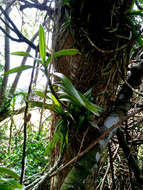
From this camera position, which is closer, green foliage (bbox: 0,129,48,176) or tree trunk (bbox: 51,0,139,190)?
tree trunk (bbox: 51,0,139,190)

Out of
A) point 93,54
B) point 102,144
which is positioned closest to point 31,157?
point 102,144

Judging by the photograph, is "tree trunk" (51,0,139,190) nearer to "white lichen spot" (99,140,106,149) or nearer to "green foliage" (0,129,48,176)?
"white lichen spot" (99,140,106,149)

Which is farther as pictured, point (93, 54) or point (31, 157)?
point (31, 157)

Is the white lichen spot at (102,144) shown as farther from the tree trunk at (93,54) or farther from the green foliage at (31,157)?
the green foliage at (31,157)

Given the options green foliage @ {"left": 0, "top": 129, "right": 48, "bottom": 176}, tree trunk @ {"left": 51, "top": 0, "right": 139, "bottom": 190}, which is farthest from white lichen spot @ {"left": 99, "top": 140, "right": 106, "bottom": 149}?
green foliage @ {"left": 0, "top": 129, "right": 48, "bottom": 176}

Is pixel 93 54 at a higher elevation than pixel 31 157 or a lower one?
higher

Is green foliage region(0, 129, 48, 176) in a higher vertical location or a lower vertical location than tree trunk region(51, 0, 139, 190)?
lower

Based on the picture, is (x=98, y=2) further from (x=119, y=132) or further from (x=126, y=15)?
(x=119, y=132)

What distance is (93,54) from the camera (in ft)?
1.62

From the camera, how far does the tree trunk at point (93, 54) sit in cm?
43

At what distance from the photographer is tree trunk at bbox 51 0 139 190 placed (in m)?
0.43

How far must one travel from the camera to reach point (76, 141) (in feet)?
1.59

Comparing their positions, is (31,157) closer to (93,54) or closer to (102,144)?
(102,144)

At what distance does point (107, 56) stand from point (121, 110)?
0.19 metres
